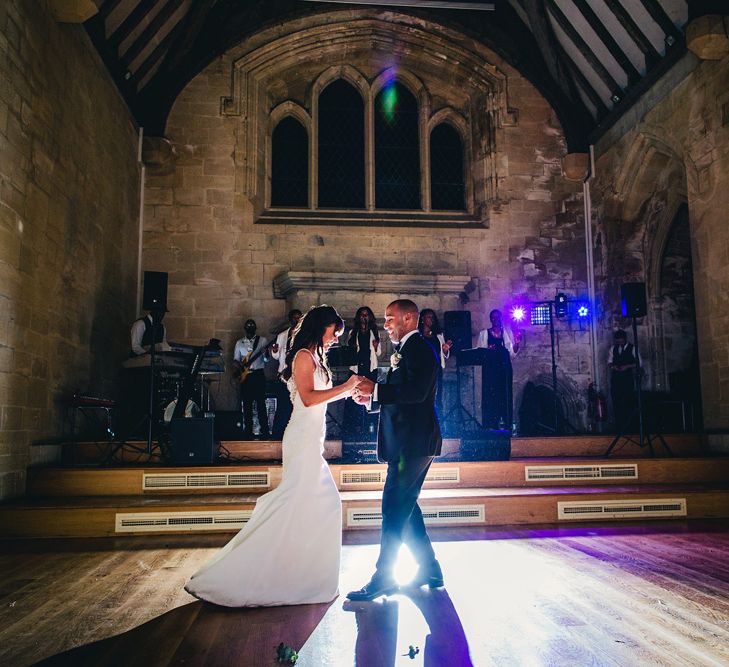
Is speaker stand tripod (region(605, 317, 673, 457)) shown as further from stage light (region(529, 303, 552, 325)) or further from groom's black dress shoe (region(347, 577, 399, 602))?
groom's black dress shoe (region(347, 577, 399, 602))

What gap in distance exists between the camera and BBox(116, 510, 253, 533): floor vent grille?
185 inches

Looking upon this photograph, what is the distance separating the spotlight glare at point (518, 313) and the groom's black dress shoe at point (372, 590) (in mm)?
6446

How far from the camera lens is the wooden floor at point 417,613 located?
232 centimetres

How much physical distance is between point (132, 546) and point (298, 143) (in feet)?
23.7

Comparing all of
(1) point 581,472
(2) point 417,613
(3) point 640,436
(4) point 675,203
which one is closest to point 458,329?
(3) point 640,436

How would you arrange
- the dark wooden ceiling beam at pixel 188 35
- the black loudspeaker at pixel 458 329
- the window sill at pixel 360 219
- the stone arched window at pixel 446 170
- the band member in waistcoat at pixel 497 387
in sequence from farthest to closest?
the stone arched window at pixel 446 170
the window sill at pixel 360 219
the dark wooden ceiling beam at pixel 188 35
the black loudspeaker at pixel 458 329
the band member in waistcoat at pixel 497 387

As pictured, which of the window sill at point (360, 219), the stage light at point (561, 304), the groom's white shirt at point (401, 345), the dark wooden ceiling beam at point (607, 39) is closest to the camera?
the groom's white shirt at point (401, 345)

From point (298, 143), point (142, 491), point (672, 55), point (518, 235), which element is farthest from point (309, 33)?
point (142, 491)

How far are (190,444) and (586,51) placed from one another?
24.1ft

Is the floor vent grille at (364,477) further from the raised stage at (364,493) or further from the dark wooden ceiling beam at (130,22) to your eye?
the dark wooden ceiling beam at (130,22)

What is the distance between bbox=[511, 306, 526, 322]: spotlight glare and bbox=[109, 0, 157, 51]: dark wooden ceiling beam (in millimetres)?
6207

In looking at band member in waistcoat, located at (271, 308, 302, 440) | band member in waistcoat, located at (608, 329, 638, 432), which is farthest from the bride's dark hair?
band member in waistcoat, located at (608, 329, 638, 432)

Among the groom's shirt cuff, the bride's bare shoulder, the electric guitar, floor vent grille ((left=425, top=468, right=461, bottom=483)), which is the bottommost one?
floor vent grille ((left=425, top=468, right=461, bottom=483))

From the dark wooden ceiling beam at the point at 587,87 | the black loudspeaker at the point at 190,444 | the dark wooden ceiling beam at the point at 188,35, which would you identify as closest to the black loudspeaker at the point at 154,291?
the black loudspeaker at the point at 190,444
